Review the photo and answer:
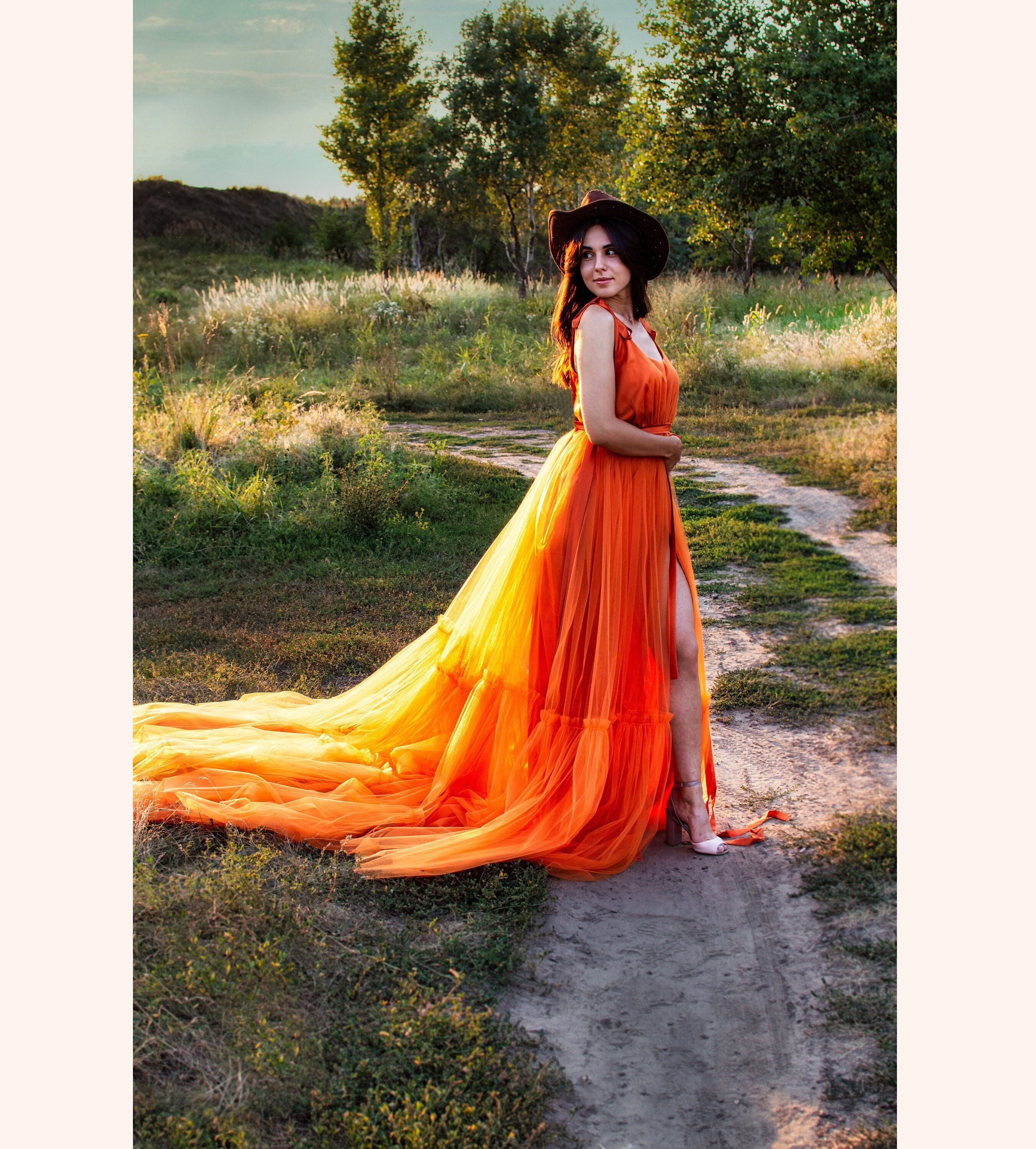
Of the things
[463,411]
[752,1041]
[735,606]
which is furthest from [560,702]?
[463,411]

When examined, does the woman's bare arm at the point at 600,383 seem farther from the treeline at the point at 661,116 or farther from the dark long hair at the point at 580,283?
the treeline at the point at 661,116

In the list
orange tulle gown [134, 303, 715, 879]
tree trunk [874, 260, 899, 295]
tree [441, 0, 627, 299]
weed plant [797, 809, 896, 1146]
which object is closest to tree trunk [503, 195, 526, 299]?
tree [441, 0, 627, 299]

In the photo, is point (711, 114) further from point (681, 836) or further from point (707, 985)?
point (707, 985)

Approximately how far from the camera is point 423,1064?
192 centimetres

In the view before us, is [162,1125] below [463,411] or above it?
below

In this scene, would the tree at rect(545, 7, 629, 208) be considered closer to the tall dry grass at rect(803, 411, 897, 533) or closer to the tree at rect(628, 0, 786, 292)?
the tree at rect(628, 0, 786, 292)

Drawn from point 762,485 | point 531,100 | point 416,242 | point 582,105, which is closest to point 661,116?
point 582,105

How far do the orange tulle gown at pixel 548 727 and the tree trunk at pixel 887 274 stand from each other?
2.68 metres

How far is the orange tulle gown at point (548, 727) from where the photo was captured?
8.74 ft

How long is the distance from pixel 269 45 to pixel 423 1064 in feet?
11.0

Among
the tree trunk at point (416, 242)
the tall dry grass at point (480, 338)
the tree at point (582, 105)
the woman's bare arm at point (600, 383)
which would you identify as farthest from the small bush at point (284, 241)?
the woman's bare arm at point (600, 383)

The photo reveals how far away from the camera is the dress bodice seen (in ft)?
8.75

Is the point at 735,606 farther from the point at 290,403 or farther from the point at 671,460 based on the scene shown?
the point at 290,403

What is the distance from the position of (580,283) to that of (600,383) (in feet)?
1.24
